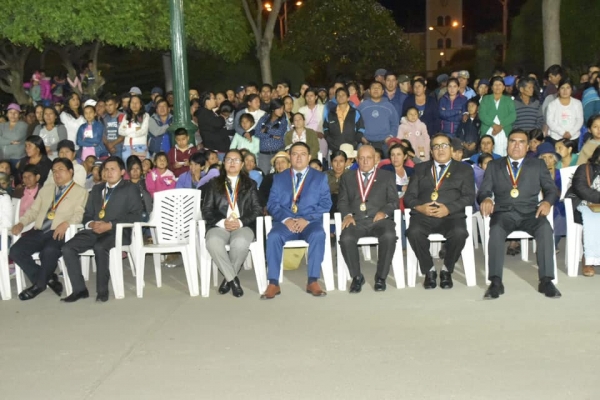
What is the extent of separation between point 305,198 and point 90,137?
4.84m

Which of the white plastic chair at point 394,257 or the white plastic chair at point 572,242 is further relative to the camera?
the white plastic chair at point 572,242

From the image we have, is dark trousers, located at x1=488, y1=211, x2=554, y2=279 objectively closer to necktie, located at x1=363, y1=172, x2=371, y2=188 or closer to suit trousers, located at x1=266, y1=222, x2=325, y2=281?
necktie, located at x1=363, y1=172, x2=371, y2=188

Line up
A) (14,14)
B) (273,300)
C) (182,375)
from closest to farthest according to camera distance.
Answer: (182,375) < (273,300) < (14,14)

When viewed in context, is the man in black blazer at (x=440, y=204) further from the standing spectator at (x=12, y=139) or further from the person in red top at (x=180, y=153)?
the standing spectator at (x=12, y=139)

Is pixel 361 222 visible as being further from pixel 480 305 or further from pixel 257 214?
pixel 480 305

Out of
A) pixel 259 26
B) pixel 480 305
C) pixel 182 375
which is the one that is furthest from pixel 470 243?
pixel 259 26

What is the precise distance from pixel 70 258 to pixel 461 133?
584 centimetres

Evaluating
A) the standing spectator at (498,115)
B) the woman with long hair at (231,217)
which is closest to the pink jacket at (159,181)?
the woman with long hair at (231,217)

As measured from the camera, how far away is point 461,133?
504 inches

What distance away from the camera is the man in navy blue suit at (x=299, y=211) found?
8875mm

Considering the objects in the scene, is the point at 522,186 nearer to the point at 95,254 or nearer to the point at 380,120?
the point at 380,120

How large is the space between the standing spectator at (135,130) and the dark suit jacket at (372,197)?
14.9 ft

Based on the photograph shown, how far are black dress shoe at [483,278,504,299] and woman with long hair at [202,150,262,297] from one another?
2.26 meters

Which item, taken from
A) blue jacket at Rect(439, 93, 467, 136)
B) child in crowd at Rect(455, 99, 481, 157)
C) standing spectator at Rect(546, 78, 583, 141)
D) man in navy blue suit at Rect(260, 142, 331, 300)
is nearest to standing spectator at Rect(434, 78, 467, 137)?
blue jacket at Rect(439, 93, 467, 136)
